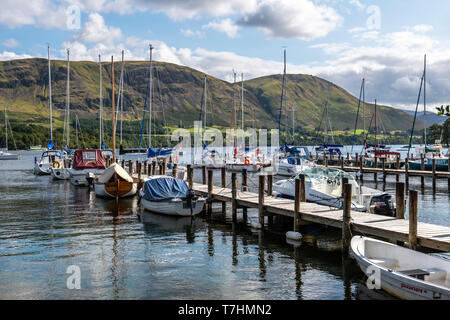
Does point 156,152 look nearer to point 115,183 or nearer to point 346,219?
point 115,183

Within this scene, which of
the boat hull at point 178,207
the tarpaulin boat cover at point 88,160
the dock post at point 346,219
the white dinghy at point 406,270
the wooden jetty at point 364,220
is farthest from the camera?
the tarpaulin boat cover at point 88,160

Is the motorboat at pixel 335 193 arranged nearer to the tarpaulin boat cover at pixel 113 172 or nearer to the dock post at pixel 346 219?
the dock post at pixel 346 219

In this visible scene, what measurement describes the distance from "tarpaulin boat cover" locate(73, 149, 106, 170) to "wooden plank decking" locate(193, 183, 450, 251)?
23.6 meters

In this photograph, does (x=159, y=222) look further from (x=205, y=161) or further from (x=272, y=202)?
(x=205, y=161)

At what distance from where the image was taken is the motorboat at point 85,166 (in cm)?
4219

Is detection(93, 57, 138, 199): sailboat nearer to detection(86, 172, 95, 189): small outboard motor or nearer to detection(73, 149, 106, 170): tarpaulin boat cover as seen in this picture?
detection(86, 172, 95, 189): small outboard motor

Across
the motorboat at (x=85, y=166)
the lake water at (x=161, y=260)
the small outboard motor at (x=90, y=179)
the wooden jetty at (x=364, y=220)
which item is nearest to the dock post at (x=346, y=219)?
the wooden jetty at (x=364, y=220)

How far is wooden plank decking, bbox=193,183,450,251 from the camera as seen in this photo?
43.6ft

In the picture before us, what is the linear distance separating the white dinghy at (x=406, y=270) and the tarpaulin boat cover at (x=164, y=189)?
1304 centimetres

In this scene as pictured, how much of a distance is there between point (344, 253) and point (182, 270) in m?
6.28

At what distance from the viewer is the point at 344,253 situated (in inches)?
634

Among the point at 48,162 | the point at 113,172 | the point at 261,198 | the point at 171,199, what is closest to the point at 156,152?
the point at 48,162

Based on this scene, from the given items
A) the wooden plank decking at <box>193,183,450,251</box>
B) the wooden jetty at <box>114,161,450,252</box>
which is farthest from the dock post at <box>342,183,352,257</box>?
the wooden plank decking at <box>193,183,450,251</box>

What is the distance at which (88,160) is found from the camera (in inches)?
1715
